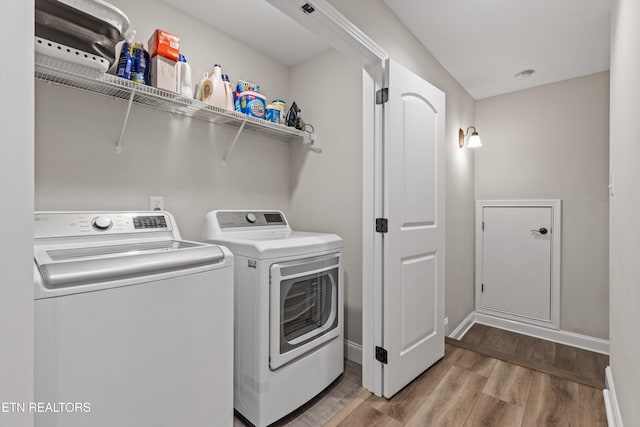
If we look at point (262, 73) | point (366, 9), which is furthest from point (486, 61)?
point (262, 73)

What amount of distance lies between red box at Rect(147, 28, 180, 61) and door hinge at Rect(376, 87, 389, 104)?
3.73 ft

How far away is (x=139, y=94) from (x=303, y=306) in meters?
1.45

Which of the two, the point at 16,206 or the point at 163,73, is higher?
the point at 163,73

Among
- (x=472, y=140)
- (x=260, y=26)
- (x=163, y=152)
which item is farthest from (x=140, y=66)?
(x=472, y=140)

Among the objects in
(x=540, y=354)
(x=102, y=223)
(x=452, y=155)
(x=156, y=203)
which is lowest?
(x=540, y=354)

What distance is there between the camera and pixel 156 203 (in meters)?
1.84

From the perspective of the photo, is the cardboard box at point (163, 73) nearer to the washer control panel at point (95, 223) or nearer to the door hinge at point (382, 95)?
the washer control panel at point (95, 223)

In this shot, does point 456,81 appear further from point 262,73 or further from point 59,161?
point 59,161

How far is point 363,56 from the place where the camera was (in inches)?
68.7

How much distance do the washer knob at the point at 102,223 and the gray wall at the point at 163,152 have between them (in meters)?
0.21

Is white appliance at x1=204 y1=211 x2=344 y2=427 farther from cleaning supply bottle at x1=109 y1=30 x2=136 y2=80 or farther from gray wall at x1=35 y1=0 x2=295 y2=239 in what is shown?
cleaning supply bottle at x1=109 y1=30 x2=136 y2=80

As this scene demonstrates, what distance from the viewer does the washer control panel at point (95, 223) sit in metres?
1.31

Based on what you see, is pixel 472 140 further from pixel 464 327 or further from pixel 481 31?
pixel 464 327

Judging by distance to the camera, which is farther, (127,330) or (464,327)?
(464,327)
